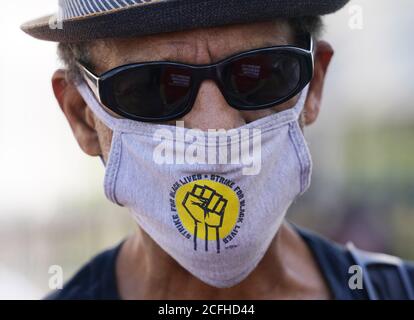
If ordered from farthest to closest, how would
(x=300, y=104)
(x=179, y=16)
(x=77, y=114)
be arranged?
(x=77, y=114)
(x=300, y=104)
(x=179, y=16)

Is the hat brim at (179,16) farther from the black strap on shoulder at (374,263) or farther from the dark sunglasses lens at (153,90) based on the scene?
the black strap on shoulder at (374,263)

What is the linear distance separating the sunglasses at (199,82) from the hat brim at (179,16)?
0.12 metres

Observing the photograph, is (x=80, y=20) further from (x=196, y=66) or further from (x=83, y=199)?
(x=83, y=199)

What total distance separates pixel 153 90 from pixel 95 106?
0.31m

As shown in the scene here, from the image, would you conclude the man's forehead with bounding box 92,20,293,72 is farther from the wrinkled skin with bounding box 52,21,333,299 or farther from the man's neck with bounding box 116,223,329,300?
the man's neck with bounding box 116,223,329,300

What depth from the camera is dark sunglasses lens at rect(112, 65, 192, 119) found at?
92.8 inches

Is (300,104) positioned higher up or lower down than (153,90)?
lower down

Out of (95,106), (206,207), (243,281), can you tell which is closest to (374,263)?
(243,281)

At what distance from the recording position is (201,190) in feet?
7.50

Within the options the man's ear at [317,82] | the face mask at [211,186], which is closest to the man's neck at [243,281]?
the face mask at [211,186]

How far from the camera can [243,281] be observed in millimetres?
2885

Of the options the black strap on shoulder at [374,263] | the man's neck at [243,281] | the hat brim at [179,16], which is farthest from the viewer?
the man's neck at [243,281]

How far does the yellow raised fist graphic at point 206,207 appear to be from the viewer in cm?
229

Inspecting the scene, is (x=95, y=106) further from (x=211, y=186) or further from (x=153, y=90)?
(x=211, y=186)
